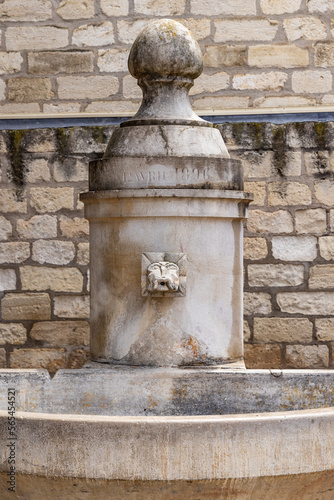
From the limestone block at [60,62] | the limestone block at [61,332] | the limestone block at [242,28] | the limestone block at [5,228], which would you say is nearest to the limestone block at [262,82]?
the limestone block at [242,28]

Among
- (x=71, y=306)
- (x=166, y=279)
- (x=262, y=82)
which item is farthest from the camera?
(x=262, y=82)

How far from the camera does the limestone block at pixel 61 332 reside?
5.72m

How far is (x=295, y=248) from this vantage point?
18.2 ft

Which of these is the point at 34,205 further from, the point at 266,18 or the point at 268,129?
the point at 266,18

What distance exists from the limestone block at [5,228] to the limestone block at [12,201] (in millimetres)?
67

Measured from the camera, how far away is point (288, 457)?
8.41ft

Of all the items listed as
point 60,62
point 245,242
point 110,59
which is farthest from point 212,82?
point 245,242

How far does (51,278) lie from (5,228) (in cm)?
45

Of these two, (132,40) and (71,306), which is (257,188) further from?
(132,40)

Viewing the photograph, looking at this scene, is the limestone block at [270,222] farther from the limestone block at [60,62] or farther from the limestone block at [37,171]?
the limestone block at [60,62]

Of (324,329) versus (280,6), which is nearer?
(324,329)

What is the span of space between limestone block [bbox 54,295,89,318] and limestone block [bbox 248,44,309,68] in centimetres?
238

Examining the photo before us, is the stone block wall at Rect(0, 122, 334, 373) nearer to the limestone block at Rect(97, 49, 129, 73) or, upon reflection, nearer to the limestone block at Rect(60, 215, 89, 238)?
the limestone block at Rect(60, 215, 89, 238)

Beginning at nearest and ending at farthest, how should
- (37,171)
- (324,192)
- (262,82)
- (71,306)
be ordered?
(324,192), (37,171), (71,306), (262,82)
